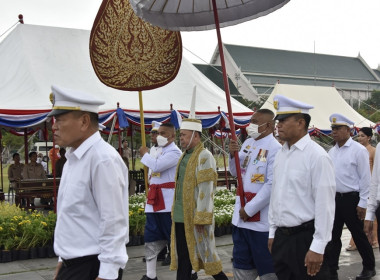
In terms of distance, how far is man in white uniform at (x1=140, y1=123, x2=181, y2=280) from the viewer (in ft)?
19.7

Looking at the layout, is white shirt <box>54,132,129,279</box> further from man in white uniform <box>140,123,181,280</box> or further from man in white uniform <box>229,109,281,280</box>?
man in white uniform <box>140,123,181,280</box>

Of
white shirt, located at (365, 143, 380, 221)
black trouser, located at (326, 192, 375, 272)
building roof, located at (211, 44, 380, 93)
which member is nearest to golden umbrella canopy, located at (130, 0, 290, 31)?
white shirt, located at (365, 143, 380, 221)

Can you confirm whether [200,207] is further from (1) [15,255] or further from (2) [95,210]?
(1) [15,255]

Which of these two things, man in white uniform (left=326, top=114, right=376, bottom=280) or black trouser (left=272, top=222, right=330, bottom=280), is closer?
black trouser (left=272, top=222, right=330, bottom=280)

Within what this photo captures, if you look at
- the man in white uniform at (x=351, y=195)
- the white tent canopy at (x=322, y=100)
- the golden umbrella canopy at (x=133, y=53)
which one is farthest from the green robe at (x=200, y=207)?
the white tent canopy at (x=322, y=100)

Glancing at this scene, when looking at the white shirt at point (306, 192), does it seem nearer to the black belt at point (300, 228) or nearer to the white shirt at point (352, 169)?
the black belt at point (300, 228)

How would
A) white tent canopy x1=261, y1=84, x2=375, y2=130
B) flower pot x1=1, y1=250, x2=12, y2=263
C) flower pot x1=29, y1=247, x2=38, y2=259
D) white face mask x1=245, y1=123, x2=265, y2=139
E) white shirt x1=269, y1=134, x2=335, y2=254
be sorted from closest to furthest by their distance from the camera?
white shirt x1=269, y1=134, x2=335, y2=254, white face mask x1=245, y1=123, x2=265, y2=139, flower pot x1=1, y1=250, x2=12, y2=263, flower pot x1=29, y1=247, x2=38, y2=259, white tent canopy x1=261, y1=84, x2=375, y2=130

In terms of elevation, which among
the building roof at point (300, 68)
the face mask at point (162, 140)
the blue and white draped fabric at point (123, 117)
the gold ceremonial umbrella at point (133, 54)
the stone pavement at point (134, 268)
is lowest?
the stone pavement at point (134, 268)

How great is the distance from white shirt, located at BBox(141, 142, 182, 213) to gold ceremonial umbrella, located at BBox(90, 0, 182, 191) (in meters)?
0.24

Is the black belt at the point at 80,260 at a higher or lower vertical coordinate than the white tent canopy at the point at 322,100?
lower

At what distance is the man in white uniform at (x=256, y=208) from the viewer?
4.39 m

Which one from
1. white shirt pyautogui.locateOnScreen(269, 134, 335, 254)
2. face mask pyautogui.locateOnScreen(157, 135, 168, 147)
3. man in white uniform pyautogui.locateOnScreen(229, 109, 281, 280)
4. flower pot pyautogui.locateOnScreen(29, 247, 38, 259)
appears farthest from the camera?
flower pot pyautogui.locateOnScreen(29, 247, 38, 259)

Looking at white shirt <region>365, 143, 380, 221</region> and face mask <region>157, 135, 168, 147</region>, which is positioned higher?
face mask <region>157, 135, 168, 147</region>

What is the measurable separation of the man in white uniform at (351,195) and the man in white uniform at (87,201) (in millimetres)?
3965
